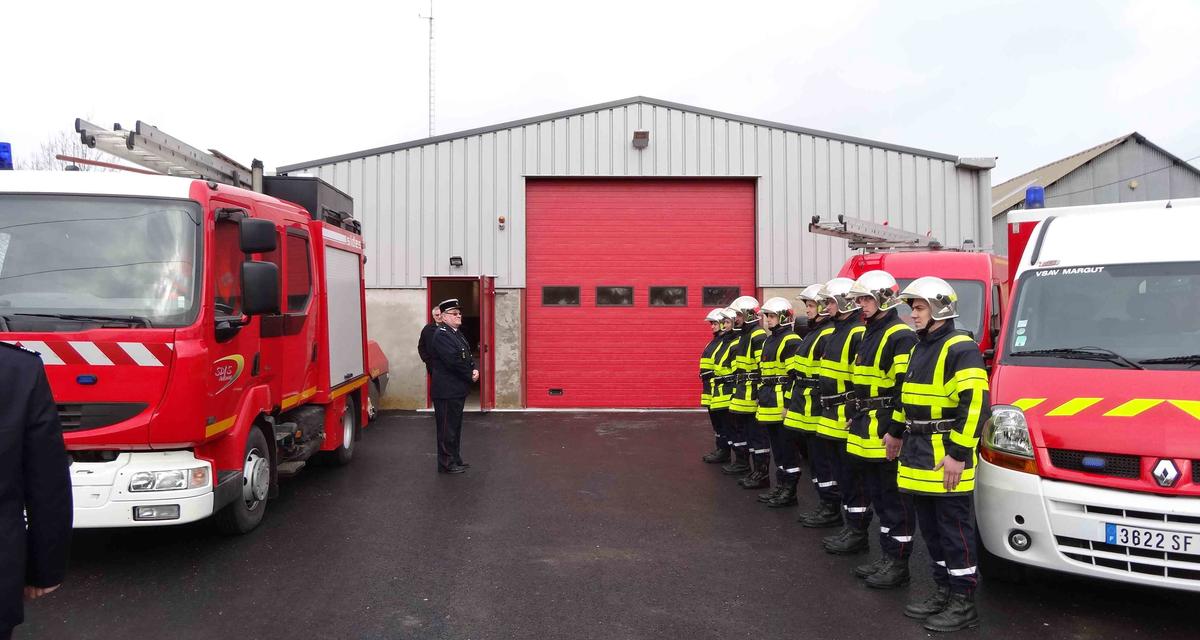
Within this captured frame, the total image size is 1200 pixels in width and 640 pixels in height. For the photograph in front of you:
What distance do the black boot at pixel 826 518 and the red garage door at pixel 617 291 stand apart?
24.5ft

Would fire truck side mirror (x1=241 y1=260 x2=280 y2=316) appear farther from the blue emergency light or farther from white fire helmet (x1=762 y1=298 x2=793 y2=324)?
the blue emergency light

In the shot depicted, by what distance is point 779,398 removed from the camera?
6559 millimetres

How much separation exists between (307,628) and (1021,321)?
4.80m

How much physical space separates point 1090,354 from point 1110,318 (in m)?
0.43

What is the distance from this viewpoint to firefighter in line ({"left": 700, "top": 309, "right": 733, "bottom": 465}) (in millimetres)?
8164

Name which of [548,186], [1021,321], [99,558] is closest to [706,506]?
[1021,321]

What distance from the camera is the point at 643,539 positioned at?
570cm

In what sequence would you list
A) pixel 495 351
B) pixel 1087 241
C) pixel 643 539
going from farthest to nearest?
pixel 495 351 → pixel 643 539 → pixel 1087 241

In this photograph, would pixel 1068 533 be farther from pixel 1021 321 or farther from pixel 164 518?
pixel 164 518

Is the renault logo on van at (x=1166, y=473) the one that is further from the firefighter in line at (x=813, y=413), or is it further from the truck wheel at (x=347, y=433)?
the truck wheel at (x=347, y=433)

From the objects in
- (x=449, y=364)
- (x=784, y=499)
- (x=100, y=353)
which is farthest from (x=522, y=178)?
(x=100, y=353)

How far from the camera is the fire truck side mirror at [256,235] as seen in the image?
5.07m

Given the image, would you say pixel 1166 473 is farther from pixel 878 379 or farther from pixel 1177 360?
pixel 878 379

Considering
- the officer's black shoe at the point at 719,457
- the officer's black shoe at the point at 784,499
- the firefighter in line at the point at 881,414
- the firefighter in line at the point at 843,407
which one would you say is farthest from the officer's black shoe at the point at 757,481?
the firefighter in line at the point at 881,414
